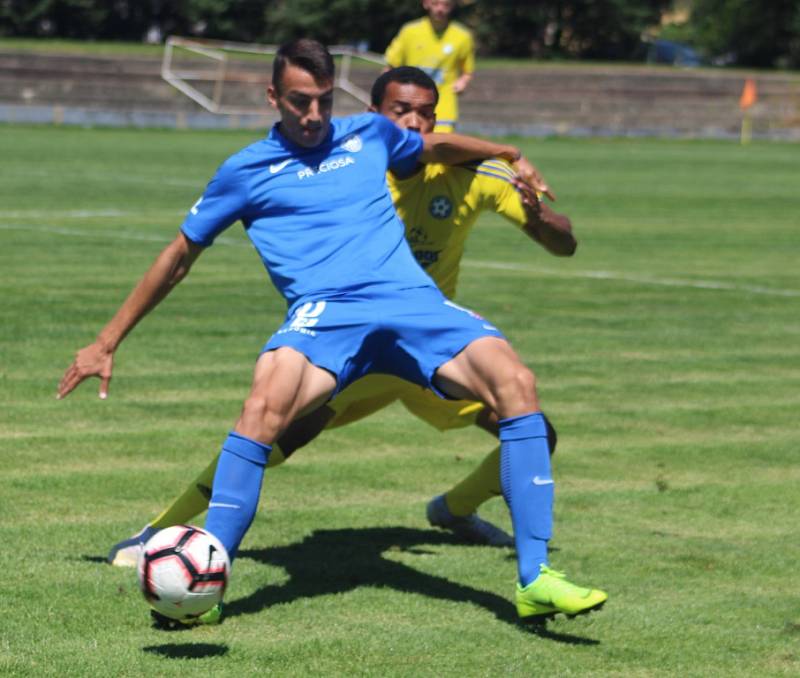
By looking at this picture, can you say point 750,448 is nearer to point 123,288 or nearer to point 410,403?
point 410,403

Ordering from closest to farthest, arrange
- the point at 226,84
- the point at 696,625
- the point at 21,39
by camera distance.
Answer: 1. the point at 696,625
2. the point at 226,84
3. the point at 21,39

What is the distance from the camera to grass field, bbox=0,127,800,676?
5156 mm

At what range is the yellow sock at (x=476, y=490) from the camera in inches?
261

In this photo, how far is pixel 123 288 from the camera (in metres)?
13.0

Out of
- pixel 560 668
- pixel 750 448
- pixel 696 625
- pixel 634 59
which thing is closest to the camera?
pixel 560 668

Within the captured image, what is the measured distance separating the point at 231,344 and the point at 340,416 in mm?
4477

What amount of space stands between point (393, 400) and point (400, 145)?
1.09m

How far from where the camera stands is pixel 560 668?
4.94 m

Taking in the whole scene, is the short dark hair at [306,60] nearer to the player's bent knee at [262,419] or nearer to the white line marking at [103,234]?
the player's bent knee at [262,419]

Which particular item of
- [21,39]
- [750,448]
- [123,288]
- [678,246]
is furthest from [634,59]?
[750,448]

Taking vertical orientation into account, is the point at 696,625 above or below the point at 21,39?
above

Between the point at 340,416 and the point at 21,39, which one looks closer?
the point at 340,416

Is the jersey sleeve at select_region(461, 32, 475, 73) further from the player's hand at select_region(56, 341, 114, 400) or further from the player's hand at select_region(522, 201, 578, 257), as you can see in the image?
the player's hand at select_region(56, 341, 114, 400)

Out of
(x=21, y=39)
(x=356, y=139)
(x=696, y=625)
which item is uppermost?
(x=356, y=139)
